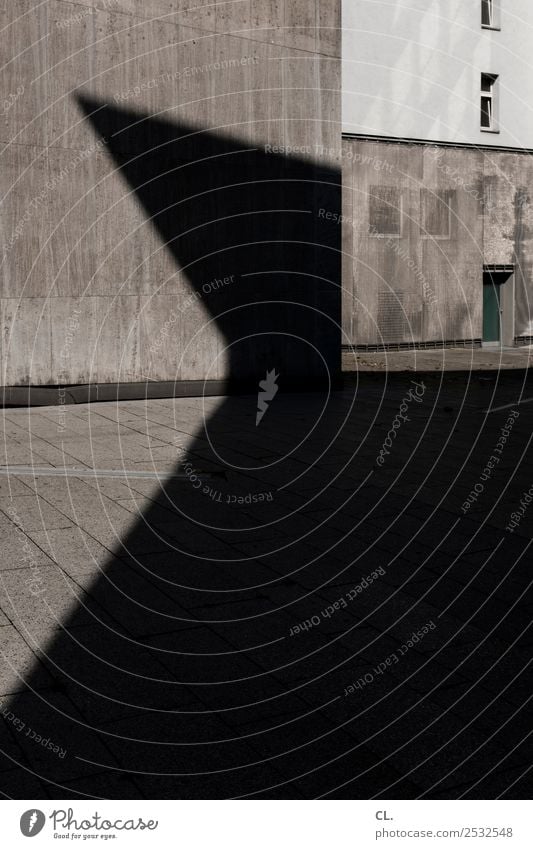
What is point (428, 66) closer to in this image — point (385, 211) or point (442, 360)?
point (385, 211)

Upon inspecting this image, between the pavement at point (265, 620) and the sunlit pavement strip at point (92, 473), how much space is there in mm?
48

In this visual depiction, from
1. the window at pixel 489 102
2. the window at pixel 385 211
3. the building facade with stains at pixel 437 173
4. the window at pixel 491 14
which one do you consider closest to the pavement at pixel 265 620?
the window at pixel 385 211

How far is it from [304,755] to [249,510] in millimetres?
4170

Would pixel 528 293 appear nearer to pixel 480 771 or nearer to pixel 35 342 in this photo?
pixel 35 342

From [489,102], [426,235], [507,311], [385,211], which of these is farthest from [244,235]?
[489,102]

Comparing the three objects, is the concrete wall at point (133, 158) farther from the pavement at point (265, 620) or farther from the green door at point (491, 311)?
the green door at point (491, 311)

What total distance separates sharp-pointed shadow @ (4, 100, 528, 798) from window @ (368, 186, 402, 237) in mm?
13771

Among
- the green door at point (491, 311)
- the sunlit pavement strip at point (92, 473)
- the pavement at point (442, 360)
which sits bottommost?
the sunlit pavement strip at point (92, 473)

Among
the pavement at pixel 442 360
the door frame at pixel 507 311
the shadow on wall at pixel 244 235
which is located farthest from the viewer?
the door frame at pixel 507 311

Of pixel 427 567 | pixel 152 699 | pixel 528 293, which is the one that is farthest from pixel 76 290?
pixel 528 293

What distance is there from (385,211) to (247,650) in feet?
69.2

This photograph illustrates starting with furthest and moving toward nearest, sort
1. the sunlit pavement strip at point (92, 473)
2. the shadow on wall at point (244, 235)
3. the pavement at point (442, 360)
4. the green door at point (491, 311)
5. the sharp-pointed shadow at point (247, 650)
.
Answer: the green door at point (491, 311)
the pavement at point (442, 360)
the shadow on wall at point (244, 235)
the sunlit pavement strip at point (92, 473)
the sharp-pointed shadow at point (247, 650)

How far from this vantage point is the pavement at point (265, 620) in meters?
3.88

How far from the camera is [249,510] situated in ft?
26.5
